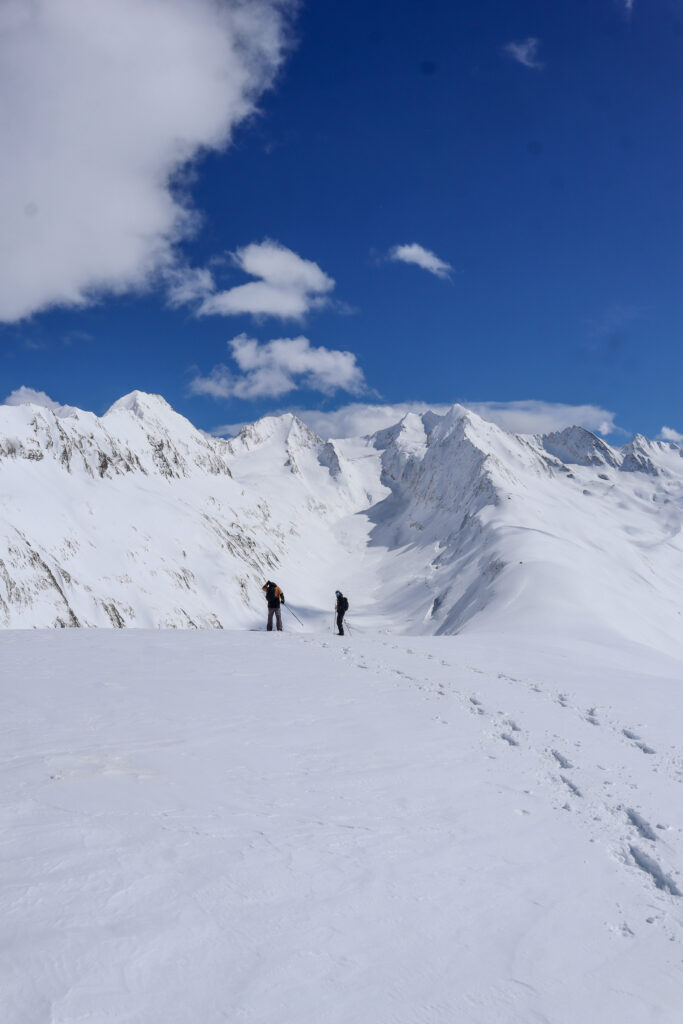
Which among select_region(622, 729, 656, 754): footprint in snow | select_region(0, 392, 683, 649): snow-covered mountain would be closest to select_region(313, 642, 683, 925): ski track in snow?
select_region(622, 729, 656, 754): footprint in snow

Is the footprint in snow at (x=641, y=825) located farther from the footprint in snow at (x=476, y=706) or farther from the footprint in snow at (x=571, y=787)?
the footprint in snow at (x=476, y=706)

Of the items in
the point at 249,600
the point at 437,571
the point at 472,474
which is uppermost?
the point at 472,474

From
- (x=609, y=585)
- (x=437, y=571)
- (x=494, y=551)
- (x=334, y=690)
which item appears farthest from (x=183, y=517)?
(x=334, y=690)

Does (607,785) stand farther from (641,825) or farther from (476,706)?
(476,706)

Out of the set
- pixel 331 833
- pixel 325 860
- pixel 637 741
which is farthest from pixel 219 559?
pixel 325 860

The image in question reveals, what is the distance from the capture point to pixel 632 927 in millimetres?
6922

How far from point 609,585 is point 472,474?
12911cm

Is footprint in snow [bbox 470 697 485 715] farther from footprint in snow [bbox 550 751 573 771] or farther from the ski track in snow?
footprint in snow [bbox 550 751 573 771]

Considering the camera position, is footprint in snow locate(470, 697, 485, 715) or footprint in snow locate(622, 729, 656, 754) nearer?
footprint in snow locate(622, 729, 656, 754)

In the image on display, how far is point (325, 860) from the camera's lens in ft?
23.9

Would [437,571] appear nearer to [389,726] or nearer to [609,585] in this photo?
[609,585]

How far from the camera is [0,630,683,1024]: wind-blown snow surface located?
17.7 ft

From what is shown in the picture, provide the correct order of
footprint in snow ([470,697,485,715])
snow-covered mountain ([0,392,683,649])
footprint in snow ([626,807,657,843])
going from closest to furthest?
footprint in snow ([626,807,657,843]) < footprint in snow ([470,697,485,715]) < snow-covered mountain ([0,392,683,649])

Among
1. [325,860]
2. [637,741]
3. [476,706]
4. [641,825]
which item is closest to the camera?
[325,860]
